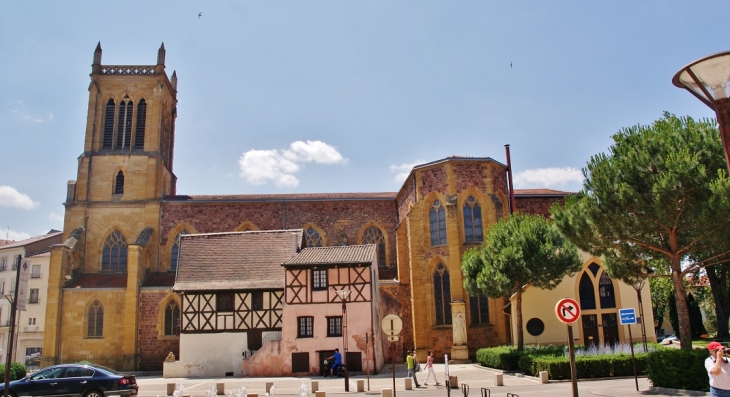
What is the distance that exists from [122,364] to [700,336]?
43957 millimetres

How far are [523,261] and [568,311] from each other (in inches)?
593

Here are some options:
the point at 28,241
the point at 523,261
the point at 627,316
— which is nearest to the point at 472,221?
the point at 523,261

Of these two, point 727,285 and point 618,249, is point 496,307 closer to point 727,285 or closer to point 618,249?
point 618,249

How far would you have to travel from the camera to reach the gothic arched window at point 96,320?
3466 cm

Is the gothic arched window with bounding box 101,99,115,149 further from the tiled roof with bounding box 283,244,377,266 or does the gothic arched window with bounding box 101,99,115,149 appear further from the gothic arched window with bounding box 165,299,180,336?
the tiled roof with bounding box 283,244,377,266

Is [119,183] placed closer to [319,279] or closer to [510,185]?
[319,279]

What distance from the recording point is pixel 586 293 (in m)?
27.4

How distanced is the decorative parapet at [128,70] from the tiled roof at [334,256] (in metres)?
20.1

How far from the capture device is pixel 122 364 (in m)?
33.5

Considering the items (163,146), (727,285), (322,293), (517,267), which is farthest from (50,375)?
(727,285)

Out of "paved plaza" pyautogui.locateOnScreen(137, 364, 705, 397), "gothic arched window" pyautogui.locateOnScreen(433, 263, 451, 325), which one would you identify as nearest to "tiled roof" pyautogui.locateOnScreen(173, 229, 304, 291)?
"paved plaza" pyautogui.locateOnScreen(137, 364, 705, 397)

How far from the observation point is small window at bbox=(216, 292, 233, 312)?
29.7 m

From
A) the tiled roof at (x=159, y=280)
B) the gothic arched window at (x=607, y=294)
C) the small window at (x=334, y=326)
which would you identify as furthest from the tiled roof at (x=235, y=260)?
the gothic arched window at (x=607, y=294)

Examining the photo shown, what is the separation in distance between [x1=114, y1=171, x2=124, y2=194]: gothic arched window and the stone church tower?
0.25 ft
